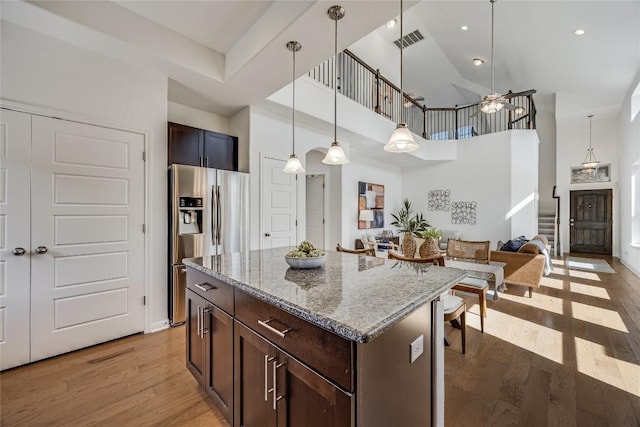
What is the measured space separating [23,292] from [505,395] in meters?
3.85

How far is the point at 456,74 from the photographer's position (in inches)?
356

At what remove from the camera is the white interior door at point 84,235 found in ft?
7.87

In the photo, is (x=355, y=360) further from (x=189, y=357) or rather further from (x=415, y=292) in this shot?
(x=189, y=357)

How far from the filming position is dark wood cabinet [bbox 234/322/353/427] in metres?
0.97

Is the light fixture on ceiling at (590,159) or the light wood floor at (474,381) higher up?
the light fixture on ceiling at (590,159)

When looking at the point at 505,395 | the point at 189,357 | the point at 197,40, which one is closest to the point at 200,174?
the point at 197,40

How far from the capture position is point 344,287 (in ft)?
4.43

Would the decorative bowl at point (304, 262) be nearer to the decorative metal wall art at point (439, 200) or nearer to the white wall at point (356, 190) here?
the white wall at point (356, 190)

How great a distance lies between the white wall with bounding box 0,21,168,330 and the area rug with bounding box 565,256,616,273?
Result: 26.0 feet

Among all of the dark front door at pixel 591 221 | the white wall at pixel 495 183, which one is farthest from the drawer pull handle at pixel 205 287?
the dark front door at pixel 591 221

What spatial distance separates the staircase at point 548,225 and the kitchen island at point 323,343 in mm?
9157

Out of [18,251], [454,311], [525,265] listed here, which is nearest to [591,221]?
[525,265]

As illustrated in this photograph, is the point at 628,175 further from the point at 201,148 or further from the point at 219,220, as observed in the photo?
the point at 201,148

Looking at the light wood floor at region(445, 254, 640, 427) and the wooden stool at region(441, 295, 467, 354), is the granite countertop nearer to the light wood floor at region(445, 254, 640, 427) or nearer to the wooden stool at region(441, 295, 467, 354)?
the wooden stool at region(441, 295, 467, 354)
